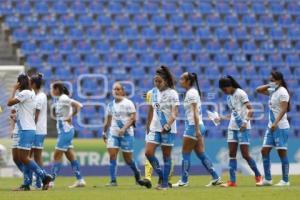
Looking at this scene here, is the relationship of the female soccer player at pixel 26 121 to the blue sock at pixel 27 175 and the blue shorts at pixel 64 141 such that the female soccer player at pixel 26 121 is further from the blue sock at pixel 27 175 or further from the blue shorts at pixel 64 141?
the blue shorts at pixel 64 141

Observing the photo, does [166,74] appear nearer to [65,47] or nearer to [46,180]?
[46,180]

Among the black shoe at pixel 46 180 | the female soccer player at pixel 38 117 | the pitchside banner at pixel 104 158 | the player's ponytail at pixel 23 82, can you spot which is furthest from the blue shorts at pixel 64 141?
the pitchside banner at pixel 104 158

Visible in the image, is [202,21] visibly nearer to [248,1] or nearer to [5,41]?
[248,1]

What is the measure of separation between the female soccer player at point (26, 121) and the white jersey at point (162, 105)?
7.78ft

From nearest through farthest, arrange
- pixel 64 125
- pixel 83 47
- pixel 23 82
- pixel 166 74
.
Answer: pixel 166 74 < pixel 23 82 < pixel 64 125 < pixel 83 47

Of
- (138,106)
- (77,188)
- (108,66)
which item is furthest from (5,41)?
(77,188)

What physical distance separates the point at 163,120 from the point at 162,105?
30 cm

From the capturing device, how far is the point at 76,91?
1353 inches

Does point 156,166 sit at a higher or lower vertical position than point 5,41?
lower

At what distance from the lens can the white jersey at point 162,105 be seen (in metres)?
19.5

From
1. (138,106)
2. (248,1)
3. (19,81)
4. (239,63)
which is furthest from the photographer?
(248,1)

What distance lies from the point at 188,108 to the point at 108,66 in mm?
16341

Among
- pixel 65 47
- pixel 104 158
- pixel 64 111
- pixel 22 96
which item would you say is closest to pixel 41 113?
pixel 64 111

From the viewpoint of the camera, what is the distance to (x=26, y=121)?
1962 cm
